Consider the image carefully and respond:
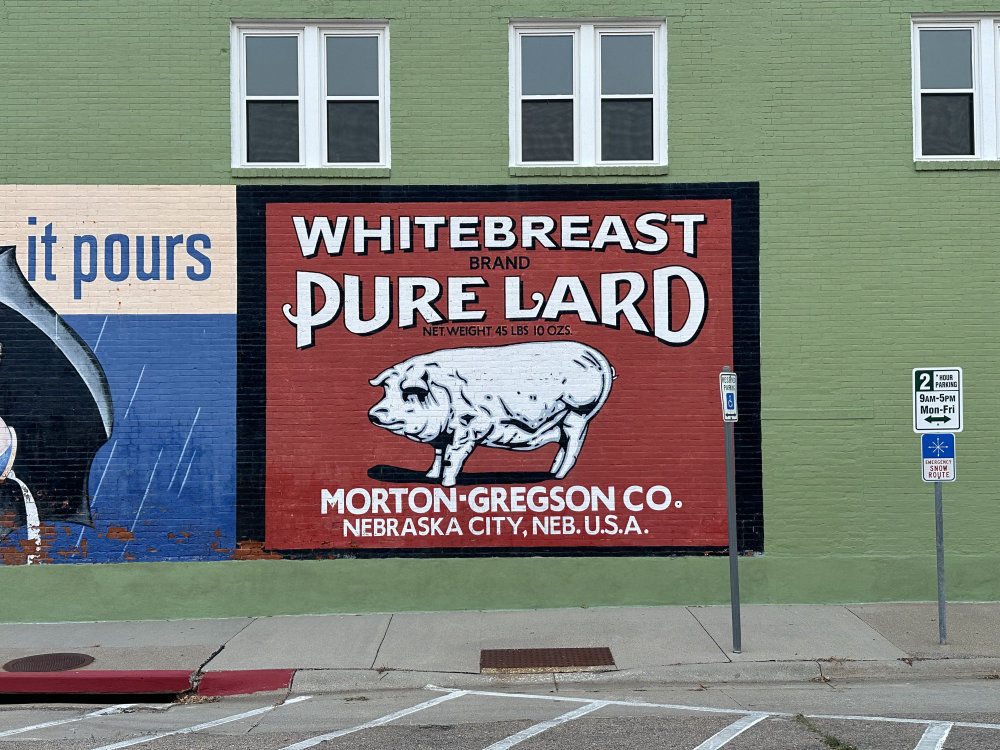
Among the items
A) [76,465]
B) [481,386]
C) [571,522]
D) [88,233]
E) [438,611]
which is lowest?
[438,611]

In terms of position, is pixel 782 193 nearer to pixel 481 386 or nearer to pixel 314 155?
pixel 481 386

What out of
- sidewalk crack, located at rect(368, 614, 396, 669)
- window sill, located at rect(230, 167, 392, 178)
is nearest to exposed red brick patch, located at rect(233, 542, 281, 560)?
sidewalk crack, located at rect(368, 614, 396, 669)

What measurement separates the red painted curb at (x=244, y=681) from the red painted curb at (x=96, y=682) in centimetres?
18

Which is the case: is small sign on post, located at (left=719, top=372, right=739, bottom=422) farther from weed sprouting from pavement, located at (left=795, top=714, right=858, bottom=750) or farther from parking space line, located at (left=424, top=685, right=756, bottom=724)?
weed sprouting from pavement, located at (left=795, top=714, right=858, bottom=750)

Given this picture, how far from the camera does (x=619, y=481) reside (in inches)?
448

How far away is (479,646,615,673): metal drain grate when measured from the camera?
354 inches

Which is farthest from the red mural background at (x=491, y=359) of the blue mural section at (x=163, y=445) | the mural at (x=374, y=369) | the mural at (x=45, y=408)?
the mural at (x=45, y=408)

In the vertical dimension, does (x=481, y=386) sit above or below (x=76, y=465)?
above

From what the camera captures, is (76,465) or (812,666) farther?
(76,465)

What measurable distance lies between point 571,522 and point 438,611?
6.02 ft

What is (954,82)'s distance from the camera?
11.6 metres

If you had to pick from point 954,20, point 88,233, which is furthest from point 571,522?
point 954,20

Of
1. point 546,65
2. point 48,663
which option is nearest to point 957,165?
point 546,65

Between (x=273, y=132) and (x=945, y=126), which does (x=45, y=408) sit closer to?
(x=273, y=132)
